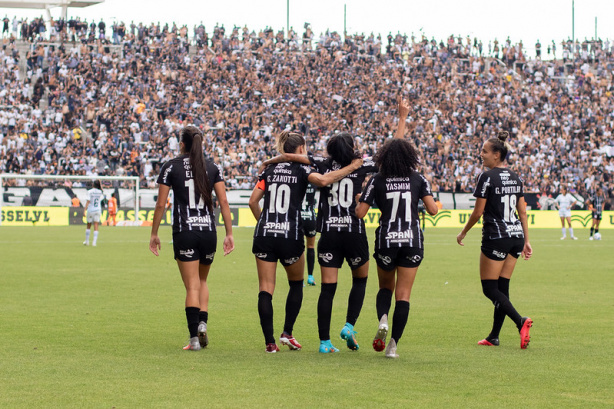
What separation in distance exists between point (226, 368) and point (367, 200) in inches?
79.8

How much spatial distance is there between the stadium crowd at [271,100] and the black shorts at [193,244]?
3606 centimetres

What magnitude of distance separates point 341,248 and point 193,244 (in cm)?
147

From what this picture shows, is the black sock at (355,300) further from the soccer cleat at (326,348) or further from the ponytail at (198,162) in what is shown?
the ponytail at (198,162)

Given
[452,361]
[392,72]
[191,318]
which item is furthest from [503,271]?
[392,72]

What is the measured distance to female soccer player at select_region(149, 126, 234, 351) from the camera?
9234 millimetres

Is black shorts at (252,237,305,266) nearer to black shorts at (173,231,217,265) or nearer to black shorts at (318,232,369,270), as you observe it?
black shorts at (318,232,369,270)

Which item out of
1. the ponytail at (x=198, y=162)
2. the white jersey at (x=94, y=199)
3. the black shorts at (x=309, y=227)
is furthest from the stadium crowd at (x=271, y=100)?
the ponytail at (x=198, y=162)

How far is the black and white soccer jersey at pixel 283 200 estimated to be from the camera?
9.05m

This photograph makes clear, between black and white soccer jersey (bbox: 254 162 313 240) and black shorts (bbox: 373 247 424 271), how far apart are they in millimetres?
829

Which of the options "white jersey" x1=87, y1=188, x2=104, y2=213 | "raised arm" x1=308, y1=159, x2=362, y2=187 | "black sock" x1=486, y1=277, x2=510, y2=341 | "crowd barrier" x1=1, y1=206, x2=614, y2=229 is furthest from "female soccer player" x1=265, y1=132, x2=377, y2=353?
"crowd barrier" x1=1, y1=206, x2=614, y2=229

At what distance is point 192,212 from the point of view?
9258mm

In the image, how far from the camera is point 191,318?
9.28 meters

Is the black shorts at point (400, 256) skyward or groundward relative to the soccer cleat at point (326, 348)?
skyward

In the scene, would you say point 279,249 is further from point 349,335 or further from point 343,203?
point 349,335
